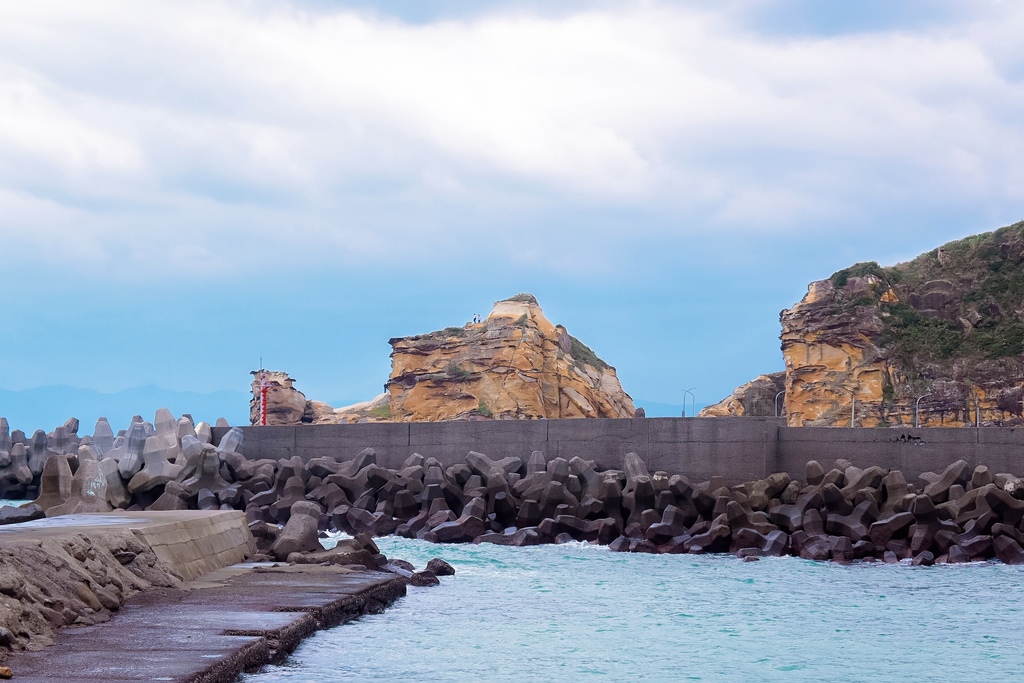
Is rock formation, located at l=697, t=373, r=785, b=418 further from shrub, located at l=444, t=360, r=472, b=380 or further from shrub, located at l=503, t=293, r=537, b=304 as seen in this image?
shrub, located at l=503, t=293, r=537, b=304

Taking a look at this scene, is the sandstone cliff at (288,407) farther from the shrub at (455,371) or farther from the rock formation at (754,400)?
the rock formation at (754,400)

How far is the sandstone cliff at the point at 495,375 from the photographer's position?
51.5 metres

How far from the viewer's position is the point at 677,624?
1122 centimetres

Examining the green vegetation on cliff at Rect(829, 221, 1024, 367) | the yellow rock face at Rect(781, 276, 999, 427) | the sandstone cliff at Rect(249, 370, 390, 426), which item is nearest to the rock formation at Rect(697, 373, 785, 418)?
the yellow rock face at Rect(781, 276, 999, 427)

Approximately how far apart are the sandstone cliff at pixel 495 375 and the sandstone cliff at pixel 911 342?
440 inches

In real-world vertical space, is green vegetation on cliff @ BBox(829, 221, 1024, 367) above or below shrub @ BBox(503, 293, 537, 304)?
below

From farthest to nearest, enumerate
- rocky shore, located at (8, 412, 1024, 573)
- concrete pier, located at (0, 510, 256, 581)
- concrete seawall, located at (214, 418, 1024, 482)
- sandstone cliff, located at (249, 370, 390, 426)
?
sandstone cliff, located at (249, 370, 390, 426) < concrete seawall, located at (214, 418, 1024, 482) < rocky shore, located at (8, 412, 1024, 573) < concrete pier, located at (0, 510, 256, 581)

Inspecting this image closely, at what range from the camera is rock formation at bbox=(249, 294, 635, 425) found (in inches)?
2026

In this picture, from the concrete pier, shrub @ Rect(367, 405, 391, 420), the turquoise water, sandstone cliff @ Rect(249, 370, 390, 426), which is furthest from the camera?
shrub @ Rect(367, 405, 391, 420)

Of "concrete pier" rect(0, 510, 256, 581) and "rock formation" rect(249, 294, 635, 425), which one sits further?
"rock formation" rect(249, 294, 635, 425)

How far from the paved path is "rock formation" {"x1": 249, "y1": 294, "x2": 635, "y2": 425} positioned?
130ft

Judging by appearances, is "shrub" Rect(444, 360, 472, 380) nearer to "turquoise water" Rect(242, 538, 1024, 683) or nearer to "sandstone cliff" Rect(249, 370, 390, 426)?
"sandstone cliff" Rect(249, 370, 390, 426)

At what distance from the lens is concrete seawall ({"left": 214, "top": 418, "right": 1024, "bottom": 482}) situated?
1739 cm

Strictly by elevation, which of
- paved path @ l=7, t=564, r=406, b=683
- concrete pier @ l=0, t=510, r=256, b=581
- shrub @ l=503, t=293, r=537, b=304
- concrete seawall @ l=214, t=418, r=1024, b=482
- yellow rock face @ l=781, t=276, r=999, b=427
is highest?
shrub @ l=503, t=293, r=537, b=304
